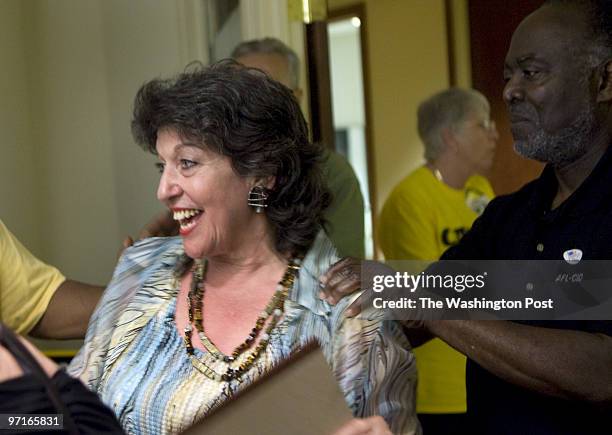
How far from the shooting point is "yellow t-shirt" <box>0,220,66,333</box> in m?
1.59

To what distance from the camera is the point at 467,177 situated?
2246 mm

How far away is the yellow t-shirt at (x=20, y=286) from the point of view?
159 cm

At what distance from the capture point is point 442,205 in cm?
204

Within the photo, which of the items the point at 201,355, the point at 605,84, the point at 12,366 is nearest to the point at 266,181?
the point at 201,355

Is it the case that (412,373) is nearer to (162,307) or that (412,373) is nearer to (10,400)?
(162,307)

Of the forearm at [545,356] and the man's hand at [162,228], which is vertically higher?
the man's hand at [162,228]

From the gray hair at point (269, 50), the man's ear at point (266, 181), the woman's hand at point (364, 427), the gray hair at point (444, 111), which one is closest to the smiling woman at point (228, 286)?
the man's ear at point (266, 181)

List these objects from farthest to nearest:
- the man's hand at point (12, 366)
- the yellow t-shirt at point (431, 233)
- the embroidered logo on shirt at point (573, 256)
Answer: the yellow t-shirt at point (431, 233) → the embroidered logo on shirt at point (573, 256) → the man's hand at point (12, 366)

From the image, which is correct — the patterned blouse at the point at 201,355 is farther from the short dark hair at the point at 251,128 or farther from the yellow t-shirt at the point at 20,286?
the yellow t-shirt at the point at 20,286

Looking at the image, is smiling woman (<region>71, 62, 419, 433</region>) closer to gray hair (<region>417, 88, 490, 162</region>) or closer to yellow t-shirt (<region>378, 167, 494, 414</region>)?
yellow t-shirt (<region>378, 167, 494, 414</region>)

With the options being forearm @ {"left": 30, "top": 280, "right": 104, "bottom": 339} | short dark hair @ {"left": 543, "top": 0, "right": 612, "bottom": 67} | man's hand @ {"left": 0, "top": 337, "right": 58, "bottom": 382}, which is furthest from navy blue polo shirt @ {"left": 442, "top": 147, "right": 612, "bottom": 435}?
man's hand @ {"left": 0, "top": 337, "right": 58, "bottom": 382}

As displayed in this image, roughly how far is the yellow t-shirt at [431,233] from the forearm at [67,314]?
2.37 ft

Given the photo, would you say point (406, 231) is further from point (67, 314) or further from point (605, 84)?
point (67, 314)

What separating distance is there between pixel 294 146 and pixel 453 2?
1848 mm
